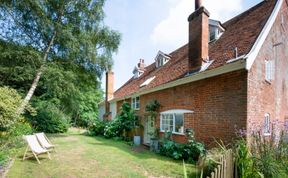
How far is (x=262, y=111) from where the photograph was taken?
29.9ft

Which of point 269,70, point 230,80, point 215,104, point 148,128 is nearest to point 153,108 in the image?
point 148,128

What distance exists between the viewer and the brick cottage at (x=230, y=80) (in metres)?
8.32

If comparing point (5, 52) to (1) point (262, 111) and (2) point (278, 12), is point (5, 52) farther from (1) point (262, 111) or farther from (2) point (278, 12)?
(2) point (278, 12)

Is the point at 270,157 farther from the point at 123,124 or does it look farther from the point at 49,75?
the point at 49,75

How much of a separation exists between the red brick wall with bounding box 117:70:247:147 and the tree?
805cm

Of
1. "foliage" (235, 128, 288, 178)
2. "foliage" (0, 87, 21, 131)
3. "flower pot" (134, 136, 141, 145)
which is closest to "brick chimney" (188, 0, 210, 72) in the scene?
"foliage" (235, 128, 288, 178)

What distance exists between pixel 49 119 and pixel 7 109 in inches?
413

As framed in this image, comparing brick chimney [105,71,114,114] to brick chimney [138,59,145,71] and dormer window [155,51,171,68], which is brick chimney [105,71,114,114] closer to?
→ brick chimney [138,59,145,71]

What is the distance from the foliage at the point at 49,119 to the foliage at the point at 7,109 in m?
6.73

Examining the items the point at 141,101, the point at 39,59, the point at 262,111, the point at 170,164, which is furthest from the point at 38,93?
the point at 262,111

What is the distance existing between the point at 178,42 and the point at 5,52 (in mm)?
14158

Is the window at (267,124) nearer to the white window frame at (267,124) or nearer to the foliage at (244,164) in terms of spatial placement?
the white window frame at (267,124)

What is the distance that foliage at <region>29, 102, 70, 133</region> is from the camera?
18.7 m

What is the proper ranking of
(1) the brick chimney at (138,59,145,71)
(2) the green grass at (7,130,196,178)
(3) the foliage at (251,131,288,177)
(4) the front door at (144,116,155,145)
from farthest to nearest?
(1) the brick chimney at (138,59,145,71) < (4) the front door at (144,116,155,145) < (2) the green grass at (7,130,196,178) < (3) the foliage at (251,131,288,177)
